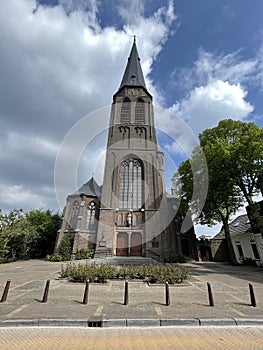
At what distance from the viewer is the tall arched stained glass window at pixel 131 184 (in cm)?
2545

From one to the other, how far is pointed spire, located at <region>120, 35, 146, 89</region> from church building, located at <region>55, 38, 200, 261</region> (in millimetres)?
3989

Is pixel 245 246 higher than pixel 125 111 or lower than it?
lower

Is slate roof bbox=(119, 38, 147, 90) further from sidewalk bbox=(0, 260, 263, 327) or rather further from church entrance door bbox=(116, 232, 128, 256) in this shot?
sidewalk bbox=(0, 260, 263, 327)

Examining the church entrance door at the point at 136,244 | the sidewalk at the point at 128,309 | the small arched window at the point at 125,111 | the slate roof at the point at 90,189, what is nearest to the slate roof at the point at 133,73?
the small arched window at the point at 125,111

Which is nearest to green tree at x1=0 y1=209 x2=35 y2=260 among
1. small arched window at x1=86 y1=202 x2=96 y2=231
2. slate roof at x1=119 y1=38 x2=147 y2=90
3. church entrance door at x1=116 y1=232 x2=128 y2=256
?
small arched window at x1=86 y1=202 x2=96 y2=231

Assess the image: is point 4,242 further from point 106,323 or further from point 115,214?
point 106,323

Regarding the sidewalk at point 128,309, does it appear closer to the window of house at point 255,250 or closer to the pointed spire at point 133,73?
the window of house at point 255,250

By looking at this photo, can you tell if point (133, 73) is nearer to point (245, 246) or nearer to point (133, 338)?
point (245, 246)

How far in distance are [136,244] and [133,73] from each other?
108ft

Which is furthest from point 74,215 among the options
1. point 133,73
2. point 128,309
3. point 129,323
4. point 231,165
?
point 133,73

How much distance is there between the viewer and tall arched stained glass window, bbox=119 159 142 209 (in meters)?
25.5

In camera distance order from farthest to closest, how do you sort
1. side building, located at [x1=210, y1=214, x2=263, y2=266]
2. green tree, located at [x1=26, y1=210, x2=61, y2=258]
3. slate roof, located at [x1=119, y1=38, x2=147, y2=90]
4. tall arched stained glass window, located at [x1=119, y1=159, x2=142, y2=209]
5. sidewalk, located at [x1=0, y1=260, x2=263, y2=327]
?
1. slate roof, located at [x1=119, y1=38, x2=147, y2=90]
2. green tree, located at [x1=26, y1=210, x2=61, y2=258]
3. tall arched stained glass window, located at [x1=119, y1=159, x2=142, y2=209]
4. side building, located at [x1=210, y1=214, x2=263, y2=266]
5. sidewalk, located at [x1=0, y1=260, x2=263, y2=327]

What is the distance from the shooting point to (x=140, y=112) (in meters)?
32.7

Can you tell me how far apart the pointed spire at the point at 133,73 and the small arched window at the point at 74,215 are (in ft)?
77.9
